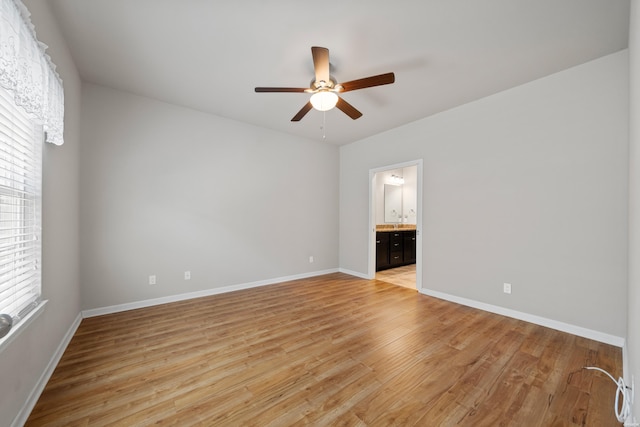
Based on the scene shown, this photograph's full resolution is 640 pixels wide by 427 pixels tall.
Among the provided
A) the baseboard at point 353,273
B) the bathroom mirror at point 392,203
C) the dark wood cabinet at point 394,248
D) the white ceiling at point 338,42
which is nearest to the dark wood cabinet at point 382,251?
the dark wood cabinet at point 394,248

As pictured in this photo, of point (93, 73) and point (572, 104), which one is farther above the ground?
point (93, 73)

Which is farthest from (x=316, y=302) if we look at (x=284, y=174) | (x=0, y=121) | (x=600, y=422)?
(x=0, y=121)

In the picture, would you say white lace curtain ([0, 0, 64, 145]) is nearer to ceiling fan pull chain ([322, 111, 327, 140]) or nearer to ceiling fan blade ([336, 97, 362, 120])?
ceiling fan blade ([336, 97, 362, 120])

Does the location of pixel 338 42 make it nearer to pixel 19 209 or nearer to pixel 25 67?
pixel 25 67

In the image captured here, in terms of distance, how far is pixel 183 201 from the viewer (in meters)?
3.43

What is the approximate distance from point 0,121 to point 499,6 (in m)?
3.12

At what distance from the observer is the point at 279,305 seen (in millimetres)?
3254

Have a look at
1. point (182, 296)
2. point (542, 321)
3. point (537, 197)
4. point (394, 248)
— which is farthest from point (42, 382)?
point (394, 248)

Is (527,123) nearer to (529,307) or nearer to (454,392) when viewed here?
(529,307)

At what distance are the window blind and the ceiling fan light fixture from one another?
1.98 m

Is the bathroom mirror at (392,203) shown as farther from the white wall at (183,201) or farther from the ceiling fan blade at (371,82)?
the ceiling fan blade at (371,82)

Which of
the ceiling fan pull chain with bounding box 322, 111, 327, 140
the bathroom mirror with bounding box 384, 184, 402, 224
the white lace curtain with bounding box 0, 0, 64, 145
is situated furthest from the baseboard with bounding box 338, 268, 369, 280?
the white lace curtain with bounding box 0, 0, 64, 145

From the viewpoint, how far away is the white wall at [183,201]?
9.53 feet

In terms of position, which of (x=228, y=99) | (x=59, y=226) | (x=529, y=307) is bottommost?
(x=529, y=307)
